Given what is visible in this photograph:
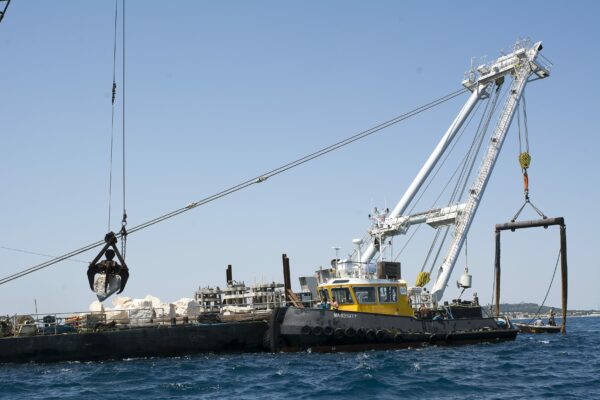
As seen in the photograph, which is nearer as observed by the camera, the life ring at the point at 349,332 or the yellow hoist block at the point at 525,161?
the life ring at the point at 349,332

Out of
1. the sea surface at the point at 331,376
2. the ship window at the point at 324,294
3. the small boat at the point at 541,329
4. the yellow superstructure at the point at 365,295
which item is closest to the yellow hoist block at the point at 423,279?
the yellow superstructure at the point at 365,295

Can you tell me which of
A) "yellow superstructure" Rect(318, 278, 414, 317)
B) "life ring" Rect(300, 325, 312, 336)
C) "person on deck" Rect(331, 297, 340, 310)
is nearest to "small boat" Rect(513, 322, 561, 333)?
"yellow superstructure" Rect(318, 278, 414, 317)

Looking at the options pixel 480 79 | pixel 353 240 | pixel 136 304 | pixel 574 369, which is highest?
pixel 480 79

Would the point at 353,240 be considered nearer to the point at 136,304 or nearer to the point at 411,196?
the point at 411,196

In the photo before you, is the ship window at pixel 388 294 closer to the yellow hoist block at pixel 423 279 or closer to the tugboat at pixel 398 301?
the tugboat at pixel 398 301

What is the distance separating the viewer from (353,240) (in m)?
34.6

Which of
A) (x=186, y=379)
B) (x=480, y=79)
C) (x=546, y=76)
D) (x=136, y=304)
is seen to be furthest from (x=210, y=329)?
(x=546, y=76)

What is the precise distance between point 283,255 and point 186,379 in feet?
59.8

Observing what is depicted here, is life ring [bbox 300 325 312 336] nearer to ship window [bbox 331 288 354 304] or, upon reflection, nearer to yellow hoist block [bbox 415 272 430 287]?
ship window [bbox 331 288 354 304]

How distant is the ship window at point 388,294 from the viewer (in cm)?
3303

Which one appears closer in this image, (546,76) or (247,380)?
(247,380)

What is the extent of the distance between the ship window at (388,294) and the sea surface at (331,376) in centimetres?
304

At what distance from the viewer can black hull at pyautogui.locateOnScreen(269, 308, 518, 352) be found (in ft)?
102

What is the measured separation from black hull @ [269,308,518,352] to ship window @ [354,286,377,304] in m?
1.14
